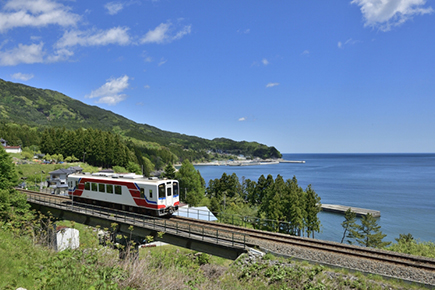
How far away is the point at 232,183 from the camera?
54062mm

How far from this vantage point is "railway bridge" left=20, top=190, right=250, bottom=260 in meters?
15.8

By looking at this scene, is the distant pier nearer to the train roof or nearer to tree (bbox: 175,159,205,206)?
tree (bbox: 175,159,205,206)

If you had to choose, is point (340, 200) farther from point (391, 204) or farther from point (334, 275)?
point (334, 275)

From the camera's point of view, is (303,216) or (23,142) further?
(23,142)

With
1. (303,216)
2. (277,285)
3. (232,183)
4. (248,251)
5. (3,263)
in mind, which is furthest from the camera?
(232,183)

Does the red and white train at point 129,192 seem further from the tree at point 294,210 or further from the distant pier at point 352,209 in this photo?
the distant pier at point 352,209

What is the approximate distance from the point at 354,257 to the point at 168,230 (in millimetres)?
11786

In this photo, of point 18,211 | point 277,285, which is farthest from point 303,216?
point 18,211

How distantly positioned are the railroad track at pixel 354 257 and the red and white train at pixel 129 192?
17.5ft

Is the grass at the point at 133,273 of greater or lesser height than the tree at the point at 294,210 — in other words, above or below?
above

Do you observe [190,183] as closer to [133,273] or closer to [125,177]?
[125,177]

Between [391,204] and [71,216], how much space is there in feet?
239

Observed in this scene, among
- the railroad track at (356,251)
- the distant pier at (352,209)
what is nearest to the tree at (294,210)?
the railroad track at (356,251)

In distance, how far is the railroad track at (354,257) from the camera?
12.3 meters
